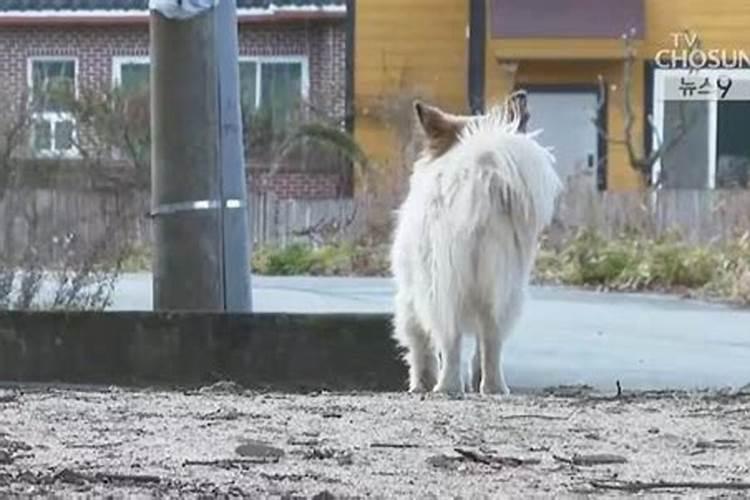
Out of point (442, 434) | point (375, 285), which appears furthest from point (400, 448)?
point (375, 285)

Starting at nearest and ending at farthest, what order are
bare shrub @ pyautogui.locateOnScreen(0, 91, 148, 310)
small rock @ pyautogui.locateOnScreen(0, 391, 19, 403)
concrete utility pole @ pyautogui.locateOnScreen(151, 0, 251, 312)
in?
small rock @ pyautogui.locateOnScreen(0, 391, 19, 403) → concrete utility pole @ pyautogui.locateOnScreen(151, 0, 251, 312) → bare shrub @ pyautogui.locateOnScreen(0, 91, 148, 310)

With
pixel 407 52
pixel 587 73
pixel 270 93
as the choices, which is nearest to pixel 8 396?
pixel 270 93

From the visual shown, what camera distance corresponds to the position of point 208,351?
31.6 ft

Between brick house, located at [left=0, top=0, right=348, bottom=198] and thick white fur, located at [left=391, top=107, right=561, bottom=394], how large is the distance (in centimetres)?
2033

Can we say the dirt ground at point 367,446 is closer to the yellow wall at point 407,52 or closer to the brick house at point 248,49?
the brick house at point 248,49

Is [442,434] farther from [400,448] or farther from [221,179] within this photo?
[221,179]

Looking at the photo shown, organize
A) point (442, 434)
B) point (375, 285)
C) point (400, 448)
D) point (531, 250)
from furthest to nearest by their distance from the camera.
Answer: point (375, 285) < point (531, 250) < point (442, 434) < point (400, 448)

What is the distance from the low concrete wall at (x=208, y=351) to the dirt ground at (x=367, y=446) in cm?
162

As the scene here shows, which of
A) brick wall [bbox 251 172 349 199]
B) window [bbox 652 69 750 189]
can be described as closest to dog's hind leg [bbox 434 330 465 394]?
brick wall [bbox 251 172 349 199]

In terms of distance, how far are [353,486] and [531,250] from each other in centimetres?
342

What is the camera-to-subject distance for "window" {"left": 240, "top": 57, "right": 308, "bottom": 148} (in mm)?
28297

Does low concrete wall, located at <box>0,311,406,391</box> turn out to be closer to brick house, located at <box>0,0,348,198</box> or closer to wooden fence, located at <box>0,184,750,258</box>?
wooden fence, located at <box>0,184,750,258</box>

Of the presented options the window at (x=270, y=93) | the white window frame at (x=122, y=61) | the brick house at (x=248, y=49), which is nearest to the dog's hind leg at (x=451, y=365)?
the window at (x=270, y=93)

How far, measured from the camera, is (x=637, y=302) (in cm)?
1803
